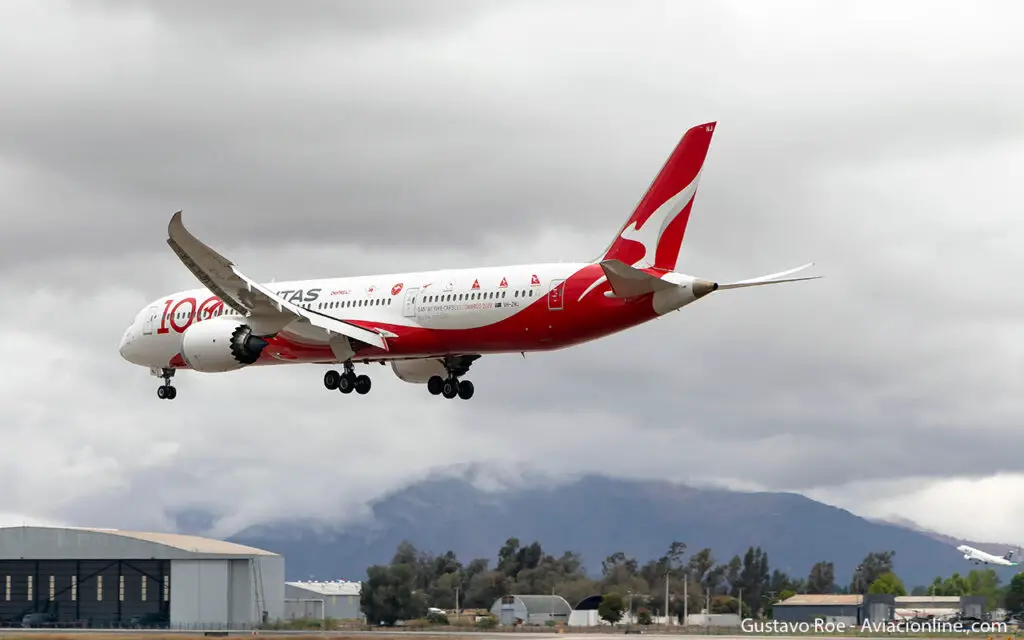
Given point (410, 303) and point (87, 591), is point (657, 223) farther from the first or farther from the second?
point (87, 591)

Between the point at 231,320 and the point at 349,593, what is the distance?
212ft

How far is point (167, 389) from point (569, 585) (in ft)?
201

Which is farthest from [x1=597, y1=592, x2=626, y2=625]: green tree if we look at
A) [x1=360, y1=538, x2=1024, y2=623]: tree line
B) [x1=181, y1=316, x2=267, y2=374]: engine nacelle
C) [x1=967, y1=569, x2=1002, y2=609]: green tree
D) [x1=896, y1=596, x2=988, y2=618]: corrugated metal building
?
[x1=181, y1=316, x2=267, y2=374]: engine nacelle

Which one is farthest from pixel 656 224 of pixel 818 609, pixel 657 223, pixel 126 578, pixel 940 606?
pixel 940 606

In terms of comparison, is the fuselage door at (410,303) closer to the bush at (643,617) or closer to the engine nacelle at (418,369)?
the engine nacelle at (418,369)

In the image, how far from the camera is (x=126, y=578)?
105m

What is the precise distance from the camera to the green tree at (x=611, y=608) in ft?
373

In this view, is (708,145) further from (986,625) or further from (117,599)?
(117,599)

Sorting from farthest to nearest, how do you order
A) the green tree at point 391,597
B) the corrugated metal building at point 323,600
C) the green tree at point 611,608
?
the green tree at point 611,608, the corrugated metal building at point 323,600, the green tree at point 391,597

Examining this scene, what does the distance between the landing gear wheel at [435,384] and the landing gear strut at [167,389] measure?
40.6ft

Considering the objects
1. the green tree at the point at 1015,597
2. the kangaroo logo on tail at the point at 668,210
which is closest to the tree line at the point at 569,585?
the green tree at the point at 1015,597

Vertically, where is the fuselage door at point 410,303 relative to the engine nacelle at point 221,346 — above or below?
above

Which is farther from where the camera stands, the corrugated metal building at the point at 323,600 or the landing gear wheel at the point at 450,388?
the corrugated metal building at the point at 323,600

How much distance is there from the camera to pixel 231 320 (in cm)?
6347
